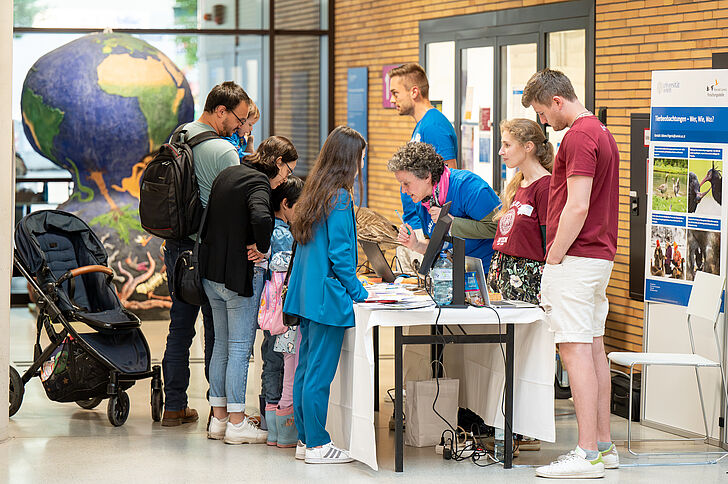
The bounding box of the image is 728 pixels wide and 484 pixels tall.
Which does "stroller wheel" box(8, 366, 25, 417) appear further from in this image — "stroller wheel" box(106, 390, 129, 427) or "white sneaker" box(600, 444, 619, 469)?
"white sneaker" box(600, 444, 619, 469)

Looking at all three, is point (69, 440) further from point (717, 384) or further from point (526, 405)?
point (717, 384)

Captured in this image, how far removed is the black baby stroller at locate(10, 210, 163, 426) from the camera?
6.07 m

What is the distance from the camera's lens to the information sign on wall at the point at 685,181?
5.72 metres

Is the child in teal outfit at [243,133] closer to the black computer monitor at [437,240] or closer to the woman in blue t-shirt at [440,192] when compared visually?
the woman in blue t-shirt at [440,192]

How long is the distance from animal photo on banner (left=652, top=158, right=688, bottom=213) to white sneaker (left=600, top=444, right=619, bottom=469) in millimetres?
1389

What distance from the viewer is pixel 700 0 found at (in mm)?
6547

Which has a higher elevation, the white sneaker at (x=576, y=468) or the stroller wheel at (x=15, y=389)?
the stroller wheel at (x=15, y=389)

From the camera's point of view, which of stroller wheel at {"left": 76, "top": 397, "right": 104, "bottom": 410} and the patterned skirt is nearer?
the patterned skirt

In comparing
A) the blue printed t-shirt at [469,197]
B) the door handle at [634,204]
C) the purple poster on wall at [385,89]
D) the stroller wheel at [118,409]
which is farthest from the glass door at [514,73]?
the stroller wheel at [118,409]

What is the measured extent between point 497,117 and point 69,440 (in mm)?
4778

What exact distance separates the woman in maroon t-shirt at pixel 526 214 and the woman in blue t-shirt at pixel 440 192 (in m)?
0.15

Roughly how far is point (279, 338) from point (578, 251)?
1.55 meters

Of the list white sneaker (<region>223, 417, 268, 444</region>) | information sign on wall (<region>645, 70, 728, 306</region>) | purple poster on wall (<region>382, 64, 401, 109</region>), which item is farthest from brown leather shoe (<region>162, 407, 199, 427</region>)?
purple poster on wall (<region>382, 64, 401, 109</region>)

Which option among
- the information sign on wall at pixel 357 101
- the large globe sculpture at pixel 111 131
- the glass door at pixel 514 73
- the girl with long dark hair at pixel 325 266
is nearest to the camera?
the girl with long dark hair at pixel 325 266
